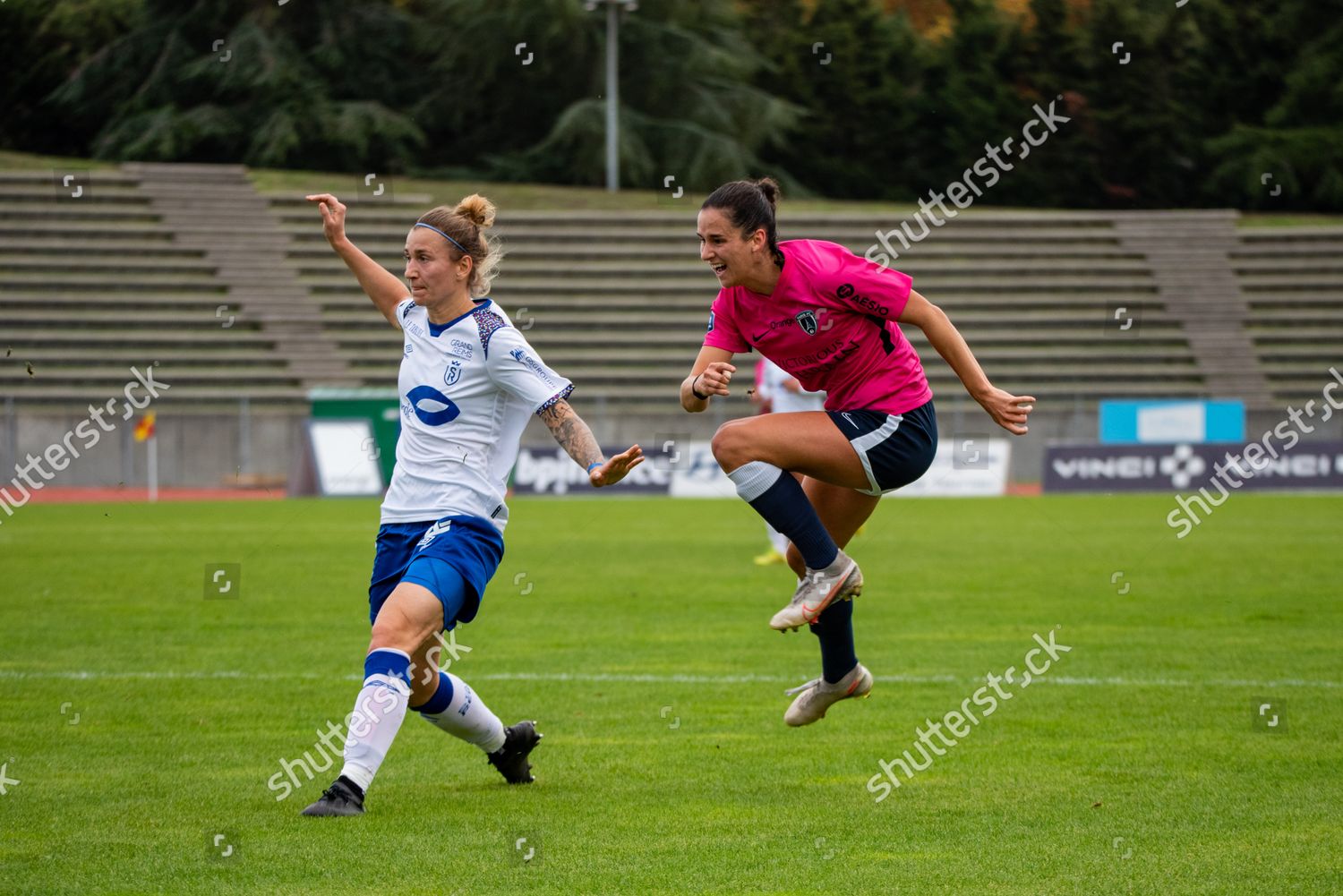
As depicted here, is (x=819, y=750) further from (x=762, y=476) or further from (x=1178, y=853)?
(x=1178, y=853)

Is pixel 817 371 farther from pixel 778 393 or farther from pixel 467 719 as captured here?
pixel 778 393

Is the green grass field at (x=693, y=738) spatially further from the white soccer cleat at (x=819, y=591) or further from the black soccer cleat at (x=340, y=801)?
the white soccer cleat at (x=819, y=591)

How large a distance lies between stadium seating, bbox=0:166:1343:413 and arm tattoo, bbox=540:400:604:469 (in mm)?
24656

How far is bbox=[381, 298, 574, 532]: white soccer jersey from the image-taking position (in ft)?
18.2

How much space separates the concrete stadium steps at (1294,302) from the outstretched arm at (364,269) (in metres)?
29.5

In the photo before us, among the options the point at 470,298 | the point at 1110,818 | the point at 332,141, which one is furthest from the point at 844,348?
the point at 332,141

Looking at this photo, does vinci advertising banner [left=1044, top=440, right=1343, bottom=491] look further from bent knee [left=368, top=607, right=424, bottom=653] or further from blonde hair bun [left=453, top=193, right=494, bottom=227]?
bent knee [left=368, top=607, right=424, bottom=653]

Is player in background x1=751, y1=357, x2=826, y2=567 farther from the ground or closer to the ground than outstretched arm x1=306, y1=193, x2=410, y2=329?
closer to the ground

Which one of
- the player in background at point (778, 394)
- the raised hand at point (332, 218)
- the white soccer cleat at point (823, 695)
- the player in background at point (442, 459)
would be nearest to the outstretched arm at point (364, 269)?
the raised hand at point (332, 218)

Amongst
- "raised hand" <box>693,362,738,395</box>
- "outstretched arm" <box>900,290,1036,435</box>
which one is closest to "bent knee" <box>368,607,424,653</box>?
"raised hand" <box>693,362,738,395</box>

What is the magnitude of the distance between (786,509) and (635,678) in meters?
2.83

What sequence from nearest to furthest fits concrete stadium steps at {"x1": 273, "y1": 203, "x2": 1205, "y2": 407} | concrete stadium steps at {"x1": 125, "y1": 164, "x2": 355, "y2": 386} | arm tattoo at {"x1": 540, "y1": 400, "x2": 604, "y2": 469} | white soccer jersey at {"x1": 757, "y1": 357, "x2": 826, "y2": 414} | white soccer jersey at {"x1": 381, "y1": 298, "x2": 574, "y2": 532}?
arm tattoo at {"x1": 540, "y1": 400, "x2": 604, "y2": 469} < white soccer jersey at {"x1": 381, "y1": 298, "x2": 574, "y2": 532} < white soccer jersey at {"x1": 757, "y1": 357, "x2": 826, "y2": 414} < concrete stadium steps at {"x1": 125, "y1": 164, "x2": 355, "y2": 386} < concrete stadium steps at {"x1": 273, "y1": 203, "x2": 1205, "y2": 407}

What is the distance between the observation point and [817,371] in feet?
20.4

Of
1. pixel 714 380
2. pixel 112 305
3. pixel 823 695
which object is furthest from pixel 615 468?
pixel 112 305
